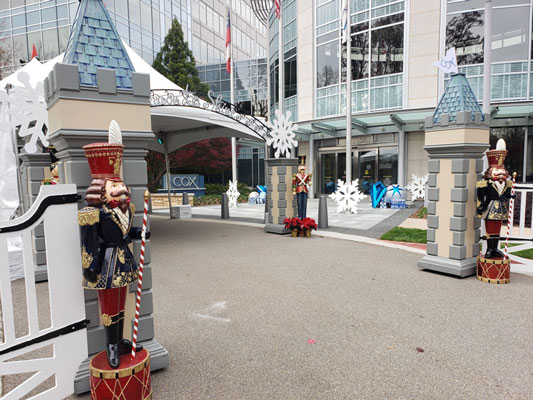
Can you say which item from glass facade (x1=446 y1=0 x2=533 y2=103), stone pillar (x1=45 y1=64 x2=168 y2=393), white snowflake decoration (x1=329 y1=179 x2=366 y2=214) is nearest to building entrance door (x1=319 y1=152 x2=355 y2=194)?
white snowflake decoration (x1=329 y1=179 x2=366 y2=214)

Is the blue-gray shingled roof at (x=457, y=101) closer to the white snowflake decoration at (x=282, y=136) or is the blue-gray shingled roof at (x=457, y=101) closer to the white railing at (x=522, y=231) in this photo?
the white railing at (x=522, y=231)

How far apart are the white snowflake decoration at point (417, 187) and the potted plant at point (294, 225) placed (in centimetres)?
1096

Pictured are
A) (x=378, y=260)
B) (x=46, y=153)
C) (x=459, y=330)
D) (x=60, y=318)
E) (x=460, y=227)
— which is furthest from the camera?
(x=378, y=260)

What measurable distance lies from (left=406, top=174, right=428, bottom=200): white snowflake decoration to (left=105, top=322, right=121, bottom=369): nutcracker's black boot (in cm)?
1823

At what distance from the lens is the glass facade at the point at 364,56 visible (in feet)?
63.9

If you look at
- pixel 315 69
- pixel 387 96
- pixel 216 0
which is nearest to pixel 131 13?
pixel 216 0

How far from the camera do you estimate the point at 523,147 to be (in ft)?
60.3

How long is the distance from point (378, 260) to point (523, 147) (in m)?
15.6

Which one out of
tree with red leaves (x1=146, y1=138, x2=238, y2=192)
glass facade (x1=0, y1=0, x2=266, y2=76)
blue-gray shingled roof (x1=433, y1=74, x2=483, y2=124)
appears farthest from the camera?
glass facade (x1=0, y1=0, x2=266, y2=76)

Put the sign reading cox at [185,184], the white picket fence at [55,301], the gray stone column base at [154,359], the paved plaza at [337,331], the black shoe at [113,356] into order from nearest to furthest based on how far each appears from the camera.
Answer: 1. the white picket fence at [55,301]
2. the black shoe at [113,356]
3. the gray stone column base at [154,359]
4. the paved plaza at [337,331]
5. the sign reading cox at [185,184]

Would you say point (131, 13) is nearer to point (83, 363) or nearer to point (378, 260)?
point (378, 260)

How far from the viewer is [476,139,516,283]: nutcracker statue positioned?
19.2ft

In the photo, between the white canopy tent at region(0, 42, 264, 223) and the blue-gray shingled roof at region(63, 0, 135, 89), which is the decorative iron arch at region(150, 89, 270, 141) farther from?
the blue-gray shingled roof at region(63, 0, 135, 89)

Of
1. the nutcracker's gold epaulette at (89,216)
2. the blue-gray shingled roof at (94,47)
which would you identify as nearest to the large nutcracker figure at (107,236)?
the nutcracker's gold epaulette at (89,216)
